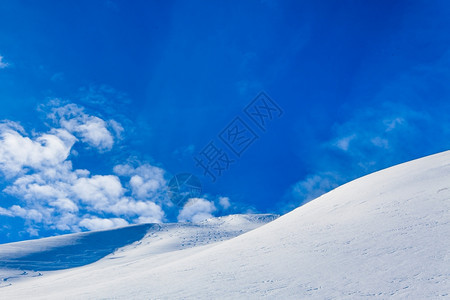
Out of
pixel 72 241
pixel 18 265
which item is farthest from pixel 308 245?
pixel 72 241

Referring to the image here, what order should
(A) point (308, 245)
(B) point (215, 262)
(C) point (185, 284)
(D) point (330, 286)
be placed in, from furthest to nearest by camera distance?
(B) point (215, 262), (A) point (308, 245), (C) point (185, 284), (D) point (330, 286)

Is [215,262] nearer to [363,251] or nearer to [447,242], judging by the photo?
[363,251]

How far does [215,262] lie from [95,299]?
11.5ft

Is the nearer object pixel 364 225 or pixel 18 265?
pixel 364 225

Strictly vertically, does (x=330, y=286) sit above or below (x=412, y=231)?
below

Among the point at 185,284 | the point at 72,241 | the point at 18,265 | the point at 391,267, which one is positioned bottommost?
the point at 391,267

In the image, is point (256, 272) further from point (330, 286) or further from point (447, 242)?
point (447, 242)

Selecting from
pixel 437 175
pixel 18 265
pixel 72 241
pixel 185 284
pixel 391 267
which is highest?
pixel 72 241

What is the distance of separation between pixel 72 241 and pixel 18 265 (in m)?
11.8

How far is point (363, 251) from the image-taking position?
25.5 ft

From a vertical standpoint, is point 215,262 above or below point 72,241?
below

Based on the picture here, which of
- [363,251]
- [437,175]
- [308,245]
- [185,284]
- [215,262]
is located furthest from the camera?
[437,175]

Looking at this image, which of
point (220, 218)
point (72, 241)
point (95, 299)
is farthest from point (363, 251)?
point (220, 218)

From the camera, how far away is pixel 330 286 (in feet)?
20.8
